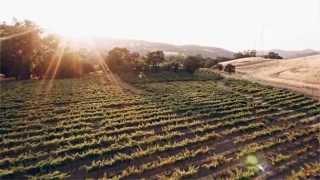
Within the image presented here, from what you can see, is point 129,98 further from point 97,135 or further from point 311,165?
point 311,165

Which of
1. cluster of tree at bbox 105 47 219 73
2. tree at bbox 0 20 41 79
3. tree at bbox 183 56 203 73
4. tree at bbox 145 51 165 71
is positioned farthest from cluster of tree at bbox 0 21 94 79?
tree at bbox 183 56 203 73

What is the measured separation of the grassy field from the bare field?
19580 millimetres

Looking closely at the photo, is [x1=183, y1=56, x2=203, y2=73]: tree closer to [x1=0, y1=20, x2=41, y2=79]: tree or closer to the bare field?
the bare field

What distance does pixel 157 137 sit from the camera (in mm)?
24422

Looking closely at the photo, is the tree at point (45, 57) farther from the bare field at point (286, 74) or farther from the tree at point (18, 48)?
the bare field at point (286, 74)

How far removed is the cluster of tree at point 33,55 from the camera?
59.9 meters

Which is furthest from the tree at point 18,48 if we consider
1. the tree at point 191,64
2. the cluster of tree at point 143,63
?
the tree at point 191,64

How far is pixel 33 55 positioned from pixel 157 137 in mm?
44385

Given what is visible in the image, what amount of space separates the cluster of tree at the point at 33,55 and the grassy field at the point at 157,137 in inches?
787

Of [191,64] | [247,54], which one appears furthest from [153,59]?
[247,54]

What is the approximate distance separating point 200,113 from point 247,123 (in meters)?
4.66

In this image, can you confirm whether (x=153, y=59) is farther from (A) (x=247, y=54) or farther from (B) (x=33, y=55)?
(A) (x=247, y=54)

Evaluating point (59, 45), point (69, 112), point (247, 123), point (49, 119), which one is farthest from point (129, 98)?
point (59, 45)

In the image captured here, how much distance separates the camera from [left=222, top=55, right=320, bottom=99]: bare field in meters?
61.3
